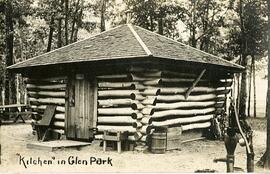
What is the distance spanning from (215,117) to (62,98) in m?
5.72

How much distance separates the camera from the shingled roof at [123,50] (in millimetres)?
12289

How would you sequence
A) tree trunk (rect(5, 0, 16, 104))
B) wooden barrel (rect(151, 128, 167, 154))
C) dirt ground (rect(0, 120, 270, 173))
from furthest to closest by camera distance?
1. tree trunk (rect(5, 0, 16, 104))
2. wooden barrel (rect(151, 128, 167, 154))
3. dirt ground (rect(0, 120, 270, 173))

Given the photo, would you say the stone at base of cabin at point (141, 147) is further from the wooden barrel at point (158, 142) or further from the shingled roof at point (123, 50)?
the shingled roof at point (123, 50)

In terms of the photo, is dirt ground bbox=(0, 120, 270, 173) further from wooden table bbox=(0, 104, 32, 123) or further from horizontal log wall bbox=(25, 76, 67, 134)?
wooden table bbox=(0, 104, 32, 123)

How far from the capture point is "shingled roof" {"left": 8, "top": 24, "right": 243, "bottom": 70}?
40.3 feet

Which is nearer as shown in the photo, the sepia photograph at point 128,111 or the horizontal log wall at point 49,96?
the sepia photograph at point 128,111

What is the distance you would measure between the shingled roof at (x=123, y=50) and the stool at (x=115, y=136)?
7.01 feet

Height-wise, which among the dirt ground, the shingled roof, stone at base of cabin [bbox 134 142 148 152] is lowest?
the dirt ground

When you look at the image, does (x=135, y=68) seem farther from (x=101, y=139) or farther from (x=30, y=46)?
(x=30, y=46)

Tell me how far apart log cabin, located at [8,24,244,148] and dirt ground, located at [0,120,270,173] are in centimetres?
89

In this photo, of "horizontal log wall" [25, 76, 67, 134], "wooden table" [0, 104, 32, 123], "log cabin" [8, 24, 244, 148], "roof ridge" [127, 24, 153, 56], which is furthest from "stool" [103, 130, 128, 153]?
"wooden table" [0, 104, 32, 123]

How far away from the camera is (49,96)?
49.6 feet

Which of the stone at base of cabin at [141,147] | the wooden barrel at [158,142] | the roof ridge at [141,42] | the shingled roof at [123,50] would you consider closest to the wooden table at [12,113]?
the shingled roof at [123,50]

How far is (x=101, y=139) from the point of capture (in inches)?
515
